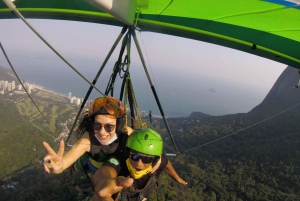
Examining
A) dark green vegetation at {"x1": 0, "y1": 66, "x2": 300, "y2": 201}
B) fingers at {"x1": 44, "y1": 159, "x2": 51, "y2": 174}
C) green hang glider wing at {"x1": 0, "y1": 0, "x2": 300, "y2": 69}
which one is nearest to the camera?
fingers at {"x1": 44, "y1": 159, "x2": 51, "y2": 174}

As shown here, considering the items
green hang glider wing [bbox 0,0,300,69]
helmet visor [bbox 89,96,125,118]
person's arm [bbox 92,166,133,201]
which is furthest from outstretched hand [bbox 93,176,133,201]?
green hang glider wing [bbox 0,0,300,69]

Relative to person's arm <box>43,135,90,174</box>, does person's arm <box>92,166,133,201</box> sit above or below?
below

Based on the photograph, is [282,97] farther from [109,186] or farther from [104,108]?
[109,186]

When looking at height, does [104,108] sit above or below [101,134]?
above

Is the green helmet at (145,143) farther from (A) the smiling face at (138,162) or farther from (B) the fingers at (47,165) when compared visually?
(B) the fingers at (47,165)

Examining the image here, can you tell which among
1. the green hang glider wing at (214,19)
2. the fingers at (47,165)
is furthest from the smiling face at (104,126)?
the green hang glider wing at (214,19)

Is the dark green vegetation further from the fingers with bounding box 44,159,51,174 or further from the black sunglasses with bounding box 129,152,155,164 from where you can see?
the fingers with bounding box 44,159,51,174

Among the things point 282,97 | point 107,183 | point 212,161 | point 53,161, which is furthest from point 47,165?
point 282,97
